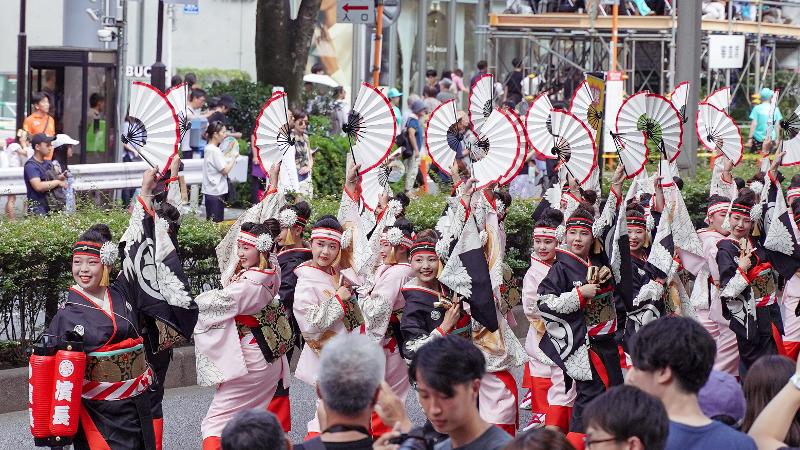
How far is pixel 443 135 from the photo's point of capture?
9352 mm

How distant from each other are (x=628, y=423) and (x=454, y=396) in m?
0.64

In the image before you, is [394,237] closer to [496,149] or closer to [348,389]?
[496,149]

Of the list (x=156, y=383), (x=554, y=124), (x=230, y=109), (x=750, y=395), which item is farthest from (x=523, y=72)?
(x=750, y=395)

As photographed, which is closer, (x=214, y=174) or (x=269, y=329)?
(x=269, y=329)

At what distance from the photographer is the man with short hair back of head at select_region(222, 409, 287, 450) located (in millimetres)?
4145

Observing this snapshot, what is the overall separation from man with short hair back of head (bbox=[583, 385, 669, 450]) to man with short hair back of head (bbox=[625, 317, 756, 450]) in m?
0.24

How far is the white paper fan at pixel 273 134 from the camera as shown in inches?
344

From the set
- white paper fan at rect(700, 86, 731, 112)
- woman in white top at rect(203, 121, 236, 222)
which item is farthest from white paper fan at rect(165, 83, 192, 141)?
woman in white top at rect(203, 121, 236, 222)

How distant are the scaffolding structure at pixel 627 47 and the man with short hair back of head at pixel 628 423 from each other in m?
17.7

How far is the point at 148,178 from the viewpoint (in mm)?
7395

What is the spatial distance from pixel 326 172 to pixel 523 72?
7946 mm

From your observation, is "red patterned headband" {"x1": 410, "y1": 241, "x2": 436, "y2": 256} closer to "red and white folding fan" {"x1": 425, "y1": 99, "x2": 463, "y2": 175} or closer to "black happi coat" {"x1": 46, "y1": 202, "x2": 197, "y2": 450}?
"red and white folding fan" {"x1": 425, "y1": 99, "x2": 463, "y2": 175}

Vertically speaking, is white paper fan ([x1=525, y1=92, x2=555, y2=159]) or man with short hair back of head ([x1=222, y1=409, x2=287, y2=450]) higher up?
white paper fan ([x1=525, y1=92, x2=555, y2=159])

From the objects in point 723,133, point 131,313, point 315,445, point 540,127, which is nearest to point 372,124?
point 540,127
